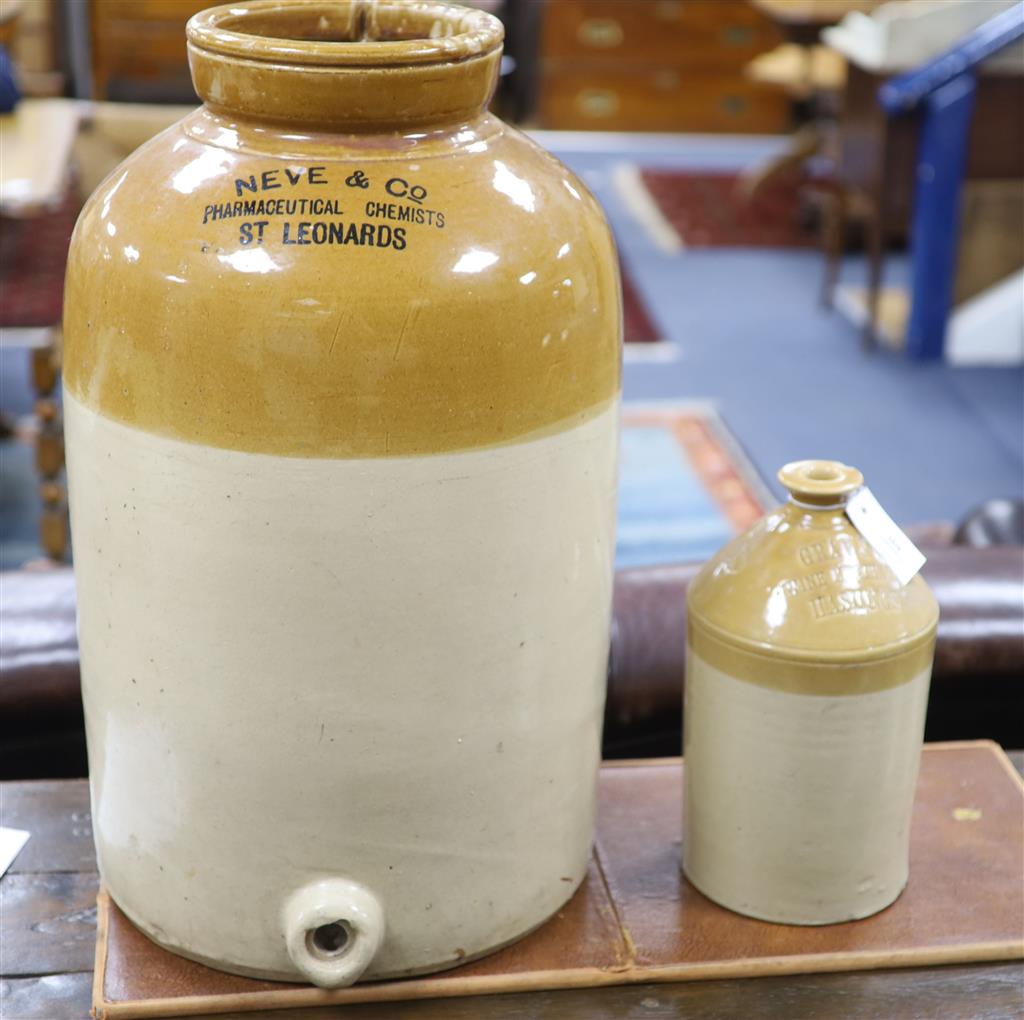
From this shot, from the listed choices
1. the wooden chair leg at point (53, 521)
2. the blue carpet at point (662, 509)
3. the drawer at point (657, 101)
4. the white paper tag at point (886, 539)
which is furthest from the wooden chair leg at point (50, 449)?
the drawer at point (657, 101)

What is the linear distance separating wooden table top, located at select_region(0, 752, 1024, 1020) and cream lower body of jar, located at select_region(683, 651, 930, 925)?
0.07 metres

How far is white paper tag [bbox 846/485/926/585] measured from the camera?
3.57 ft

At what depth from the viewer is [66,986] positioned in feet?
3.52

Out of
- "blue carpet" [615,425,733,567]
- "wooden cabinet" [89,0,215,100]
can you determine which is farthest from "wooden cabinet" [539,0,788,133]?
"blue carpet" [615,425,733,567]

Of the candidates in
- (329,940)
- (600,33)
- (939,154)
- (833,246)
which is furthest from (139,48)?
(329,940)

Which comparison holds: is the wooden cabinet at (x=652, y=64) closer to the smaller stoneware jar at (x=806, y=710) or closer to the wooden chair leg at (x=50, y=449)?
the wooden chair leg at (x=50, y=449)

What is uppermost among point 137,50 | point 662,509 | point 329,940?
point 329,940

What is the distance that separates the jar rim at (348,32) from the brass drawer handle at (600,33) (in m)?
6.55

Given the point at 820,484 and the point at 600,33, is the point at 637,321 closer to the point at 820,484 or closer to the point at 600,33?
the point at 600,33

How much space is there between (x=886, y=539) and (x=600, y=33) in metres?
6.69

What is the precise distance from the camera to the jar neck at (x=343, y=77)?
91cm

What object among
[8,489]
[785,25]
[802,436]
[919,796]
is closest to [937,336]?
[802,436]

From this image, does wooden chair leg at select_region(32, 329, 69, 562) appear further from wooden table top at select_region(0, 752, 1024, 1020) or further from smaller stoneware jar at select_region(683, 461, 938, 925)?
smaller stoneware jar at select_region(683, 461, 938, 925)

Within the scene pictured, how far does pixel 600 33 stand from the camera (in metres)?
7.38
